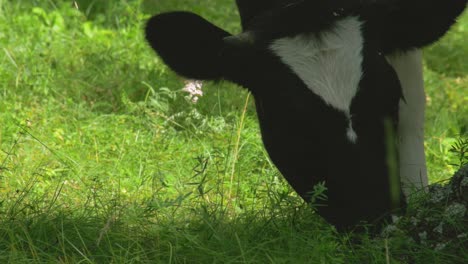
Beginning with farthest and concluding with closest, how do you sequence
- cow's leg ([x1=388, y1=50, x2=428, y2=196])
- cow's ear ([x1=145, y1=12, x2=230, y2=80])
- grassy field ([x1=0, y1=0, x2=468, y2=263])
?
1. cow's leg ([x1=388, y1=50, x2=428, y2=196])
2. cow's ear ([x1=145, y1=12, x2=230, y2=80])
3. grassy field ([x1=0, y1=0, x2=468, y2=263])

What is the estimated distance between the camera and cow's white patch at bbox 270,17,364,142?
3.78 metres

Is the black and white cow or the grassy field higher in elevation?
the black and white cow

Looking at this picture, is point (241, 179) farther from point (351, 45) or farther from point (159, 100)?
point (351, 45)

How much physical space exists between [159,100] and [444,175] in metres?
1.87

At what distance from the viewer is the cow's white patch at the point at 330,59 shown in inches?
149

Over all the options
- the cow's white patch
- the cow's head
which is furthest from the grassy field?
the cow's white patch

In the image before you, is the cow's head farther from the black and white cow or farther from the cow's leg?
the cow's leg

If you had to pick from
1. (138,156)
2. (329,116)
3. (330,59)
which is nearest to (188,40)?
(330,59)

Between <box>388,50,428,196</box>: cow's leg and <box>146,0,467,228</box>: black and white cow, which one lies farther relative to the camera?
<box>388,50,428,196</box>: cow's leg

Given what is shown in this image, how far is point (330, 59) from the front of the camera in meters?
3.86

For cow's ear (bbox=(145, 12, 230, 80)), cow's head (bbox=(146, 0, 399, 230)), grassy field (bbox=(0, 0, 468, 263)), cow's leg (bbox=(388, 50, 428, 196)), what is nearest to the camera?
cow's head (bbox=(146, 0, 399, 230))

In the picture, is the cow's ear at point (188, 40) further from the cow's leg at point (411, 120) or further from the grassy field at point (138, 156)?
the cow's leg at point (411, 120)

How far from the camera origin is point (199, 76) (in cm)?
443

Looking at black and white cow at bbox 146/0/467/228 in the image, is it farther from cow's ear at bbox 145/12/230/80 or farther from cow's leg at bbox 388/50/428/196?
cow's leg at bbox 388/50/428/196
